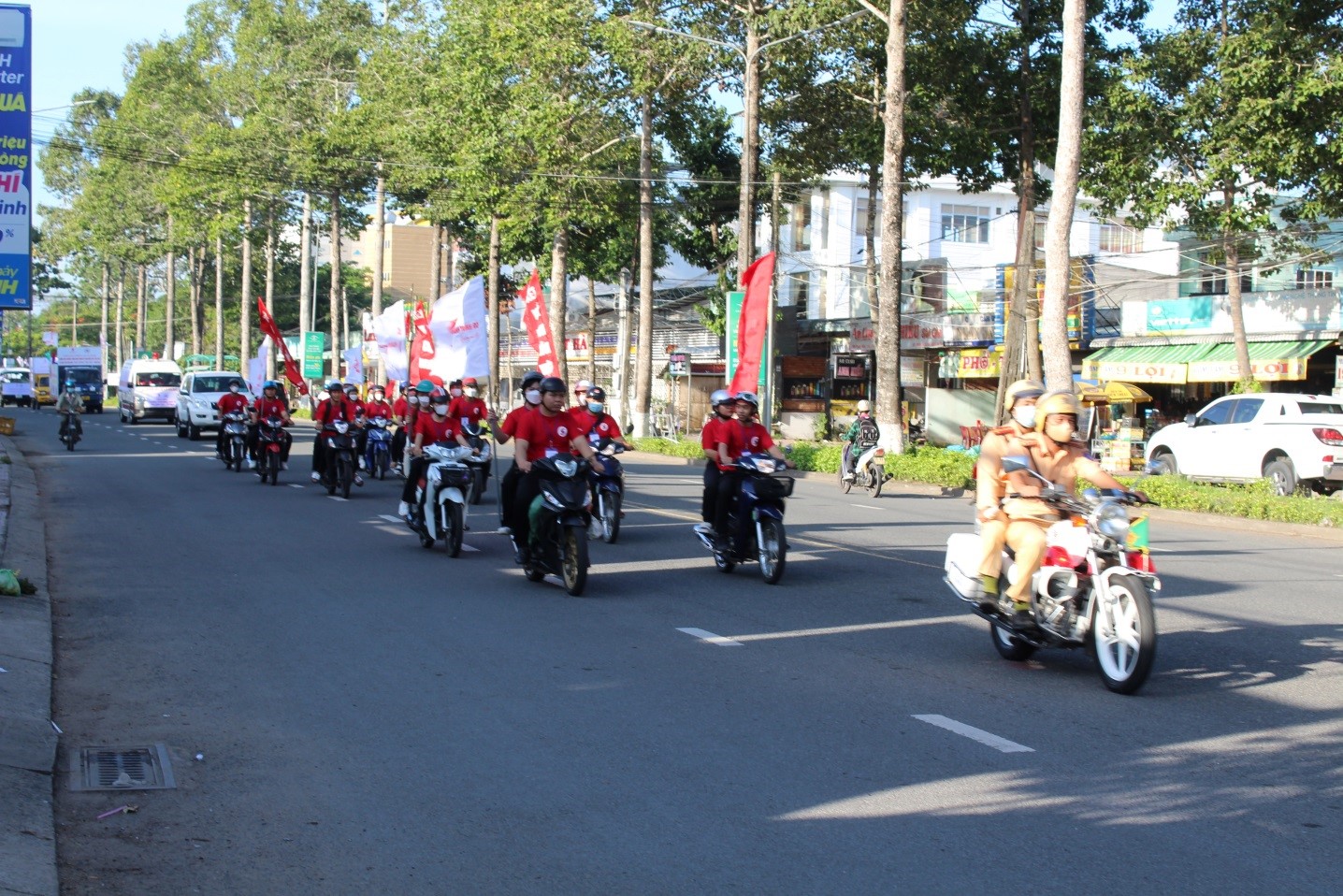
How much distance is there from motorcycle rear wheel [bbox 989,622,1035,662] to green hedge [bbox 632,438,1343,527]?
33.8 feet

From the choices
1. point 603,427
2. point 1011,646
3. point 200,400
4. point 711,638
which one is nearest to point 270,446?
point 603,427

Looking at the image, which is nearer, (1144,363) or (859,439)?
(859,439)

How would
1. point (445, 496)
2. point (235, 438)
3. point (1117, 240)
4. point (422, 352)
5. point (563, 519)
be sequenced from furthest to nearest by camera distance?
point (1117, 240), point (235, 438), point (422, 352), point (445, 496), point (563, 519)

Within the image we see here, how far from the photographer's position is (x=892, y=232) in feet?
92.4

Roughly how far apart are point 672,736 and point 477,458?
26.5 feet

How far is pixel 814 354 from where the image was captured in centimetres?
4969

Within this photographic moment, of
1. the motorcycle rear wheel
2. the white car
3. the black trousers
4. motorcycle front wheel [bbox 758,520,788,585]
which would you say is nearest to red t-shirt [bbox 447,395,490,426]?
the black trousers

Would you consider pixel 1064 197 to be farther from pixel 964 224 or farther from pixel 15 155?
pixel 964 224

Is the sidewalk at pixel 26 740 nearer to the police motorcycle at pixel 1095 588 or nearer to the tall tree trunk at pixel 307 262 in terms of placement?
the police motorcycle at pixel 1095 588

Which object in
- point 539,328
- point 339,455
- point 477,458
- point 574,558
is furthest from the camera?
point 539,328

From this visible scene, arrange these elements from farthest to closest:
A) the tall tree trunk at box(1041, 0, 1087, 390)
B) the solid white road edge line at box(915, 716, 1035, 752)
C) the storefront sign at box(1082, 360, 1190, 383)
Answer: the storefront sign at box(1082, 360, 1190, 383)
the tall tree trunk at box(1041, 0, 1087, 390)
the solid white road edge line at box(915, 716, 1035, 752)

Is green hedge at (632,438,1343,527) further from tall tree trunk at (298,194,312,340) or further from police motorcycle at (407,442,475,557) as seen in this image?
tall tree trunk at (298,194,312,340)

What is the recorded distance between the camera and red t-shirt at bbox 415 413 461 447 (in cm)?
1507

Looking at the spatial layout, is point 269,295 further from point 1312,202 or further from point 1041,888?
point 1041,888
